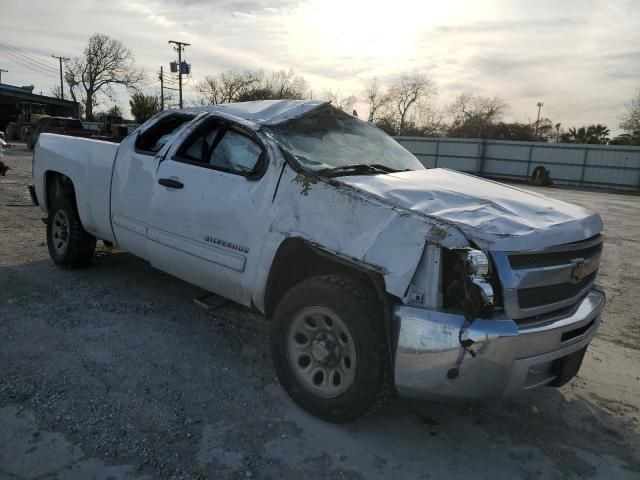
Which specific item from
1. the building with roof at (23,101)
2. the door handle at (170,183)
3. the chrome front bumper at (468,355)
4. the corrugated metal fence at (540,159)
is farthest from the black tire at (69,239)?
the building with roof at (23,101)

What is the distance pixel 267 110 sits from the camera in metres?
3.91

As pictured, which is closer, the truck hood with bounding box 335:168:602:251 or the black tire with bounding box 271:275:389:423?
the truck hood with bounding box 335:168:602:251

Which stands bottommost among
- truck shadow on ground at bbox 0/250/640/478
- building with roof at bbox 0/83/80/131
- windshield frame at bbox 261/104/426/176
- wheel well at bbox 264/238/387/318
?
truck shadow on ground at bbox 0/250/640/478

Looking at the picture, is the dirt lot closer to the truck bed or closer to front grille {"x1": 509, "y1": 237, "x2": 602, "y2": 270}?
the truck bed

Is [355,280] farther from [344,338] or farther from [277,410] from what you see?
[277,410]

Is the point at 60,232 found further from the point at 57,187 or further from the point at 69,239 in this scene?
the point at 57,187

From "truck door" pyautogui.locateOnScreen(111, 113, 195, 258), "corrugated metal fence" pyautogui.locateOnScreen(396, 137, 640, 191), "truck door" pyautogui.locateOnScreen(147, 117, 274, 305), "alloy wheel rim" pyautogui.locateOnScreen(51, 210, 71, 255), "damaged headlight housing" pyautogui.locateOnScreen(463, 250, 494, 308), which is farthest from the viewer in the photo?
"corrugated metal fence" pyautogui.locateOnScreen(396, 137, 640, 191)

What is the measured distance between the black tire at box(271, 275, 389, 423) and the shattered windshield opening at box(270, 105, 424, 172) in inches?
32.5

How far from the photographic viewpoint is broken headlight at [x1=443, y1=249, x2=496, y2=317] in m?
2.41

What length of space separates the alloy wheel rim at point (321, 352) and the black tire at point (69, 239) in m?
3.22

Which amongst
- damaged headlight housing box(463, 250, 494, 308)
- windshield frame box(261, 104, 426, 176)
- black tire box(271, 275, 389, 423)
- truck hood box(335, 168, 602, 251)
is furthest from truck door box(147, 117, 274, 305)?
damaged headlight housing box(463, 250, 494, 308)

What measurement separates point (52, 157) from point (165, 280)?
1809 mm

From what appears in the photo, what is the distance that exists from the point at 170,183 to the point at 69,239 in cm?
206

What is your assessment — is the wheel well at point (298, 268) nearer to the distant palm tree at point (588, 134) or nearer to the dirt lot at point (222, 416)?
the dirt lot at point (222, 416)
